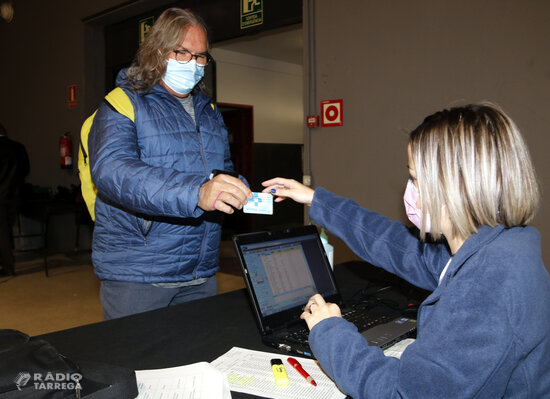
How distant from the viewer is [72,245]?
6.34 m

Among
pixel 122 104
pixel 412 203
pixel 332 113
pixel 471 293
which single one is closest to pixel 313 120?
pixel 332 113

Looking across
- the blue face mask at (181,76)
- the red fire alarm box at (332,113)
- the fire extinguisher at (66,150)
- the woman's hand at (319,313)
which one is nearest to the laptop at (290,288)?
the woman's hand at (319,313)

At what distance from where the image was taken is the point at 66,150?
580cm

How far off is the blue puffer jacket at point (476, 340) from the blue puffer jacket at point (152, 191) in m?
0.66

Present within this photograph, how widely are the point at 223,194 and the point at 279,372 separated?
491 mm

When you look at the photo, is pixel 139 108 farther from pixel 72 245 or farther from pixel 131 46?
pixel 72 245

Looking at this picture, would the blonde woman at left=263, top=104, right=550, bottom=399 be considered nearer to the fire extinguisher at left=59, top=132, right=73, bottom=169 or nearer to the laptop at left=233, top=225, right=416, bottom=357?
the laptop at left=233, top=225, right=416, bottom=357

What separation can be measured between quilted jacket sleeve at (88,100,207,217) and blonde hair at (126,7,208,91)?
19 cm

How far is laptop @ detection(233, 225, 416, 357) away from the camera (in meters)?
1.14

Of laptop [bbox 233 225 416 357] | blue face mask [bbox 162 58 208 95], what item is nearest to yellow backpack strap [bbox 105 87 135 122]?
blue face mask [bbox 162 58 208 95]

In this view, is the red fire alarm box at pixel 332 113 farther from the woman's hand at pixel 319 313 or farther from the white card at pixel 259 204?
the woman's hand at pixel 319 313

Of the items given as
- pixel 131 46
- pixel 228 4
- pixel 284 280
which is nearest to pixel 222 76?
pixel 131 46

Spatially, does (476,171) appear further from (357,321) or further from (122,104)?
(122,104)

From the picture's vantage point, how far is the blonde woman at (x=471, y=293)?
685 millimetres
